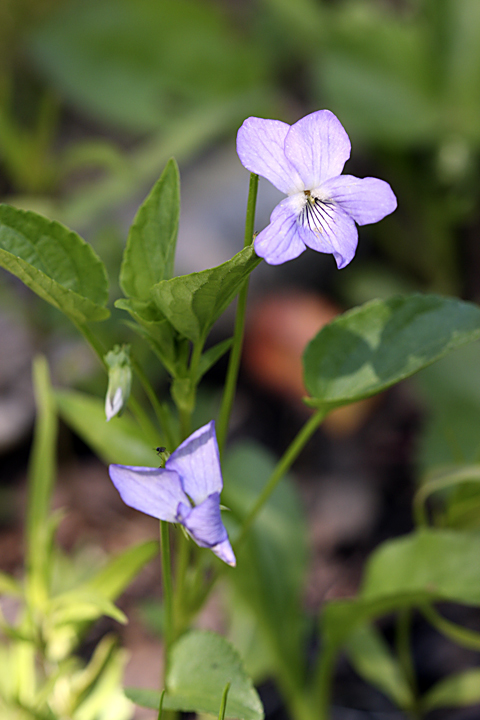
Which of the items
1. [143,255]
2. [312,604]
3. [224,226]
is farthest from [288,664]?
[224,226]

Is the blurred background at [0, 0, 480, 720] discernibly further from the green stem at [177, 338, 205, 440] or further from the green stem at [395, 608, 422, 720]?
the green stem at [177, 338, 205, 440]

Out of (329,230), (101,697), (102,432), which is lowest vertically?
(101,697)

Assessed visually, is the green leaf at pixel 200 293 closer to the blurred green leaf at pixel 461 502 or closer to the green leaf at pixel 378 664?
the blurred green leaf at pixel 461 502

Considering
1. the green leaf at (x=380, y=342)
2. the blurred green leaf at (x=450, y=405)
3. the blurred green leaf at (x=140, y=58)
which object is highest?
the blurred green leaf at (x=140, y=58)

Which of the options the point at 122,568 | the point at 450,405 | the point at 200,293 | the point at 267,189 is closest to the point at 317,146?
the point at 200,293

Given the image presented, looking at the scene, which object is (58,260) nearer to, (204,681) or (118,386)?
(118,386)

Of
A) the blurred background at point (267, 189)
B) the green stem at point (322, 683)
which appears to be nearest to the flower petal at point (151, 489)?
the green stem at point (322, 683)
